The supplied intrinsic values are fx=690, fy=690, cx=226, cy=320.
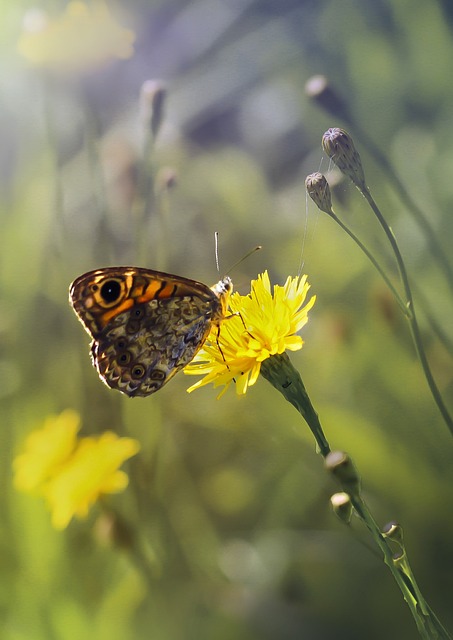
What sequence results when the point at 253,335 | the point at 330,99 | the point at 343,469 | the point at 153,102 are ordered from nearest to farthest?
the point at 343,469 → the point at 253,335 → the point at 330,99 → the point at 153,102

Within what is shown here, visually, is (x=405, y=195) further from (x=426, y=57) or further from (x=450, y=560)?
(x=450, y=560)

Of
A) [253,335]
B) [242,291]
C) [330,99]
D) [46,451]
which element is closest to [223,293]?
[253,335]

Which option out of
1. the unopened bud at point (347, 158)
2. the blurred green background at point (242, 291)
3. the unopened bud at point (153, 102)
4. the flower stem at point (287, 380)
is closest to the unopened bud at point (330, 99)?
the blurred green background at point (242, 291)

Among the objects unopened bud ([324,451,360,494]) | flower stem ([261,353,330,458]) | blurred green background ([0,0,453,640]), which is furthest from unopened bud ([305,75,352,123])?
unopened bud ([324,451,360,494])

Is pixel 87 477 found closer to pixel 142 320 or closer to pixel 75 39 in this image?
pixel 142 320

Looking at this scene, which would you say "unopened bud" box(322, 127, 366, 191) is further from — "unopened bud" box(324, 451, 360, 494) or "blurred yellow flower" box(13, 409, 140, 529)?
"blurred yellow flower" box(13, 409, 140, 529)

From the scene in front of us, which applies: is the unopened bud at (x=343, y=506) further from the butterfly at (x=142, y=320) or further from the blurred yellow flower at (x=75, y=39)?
the blurred yellow flower at (x=75, y=39)
